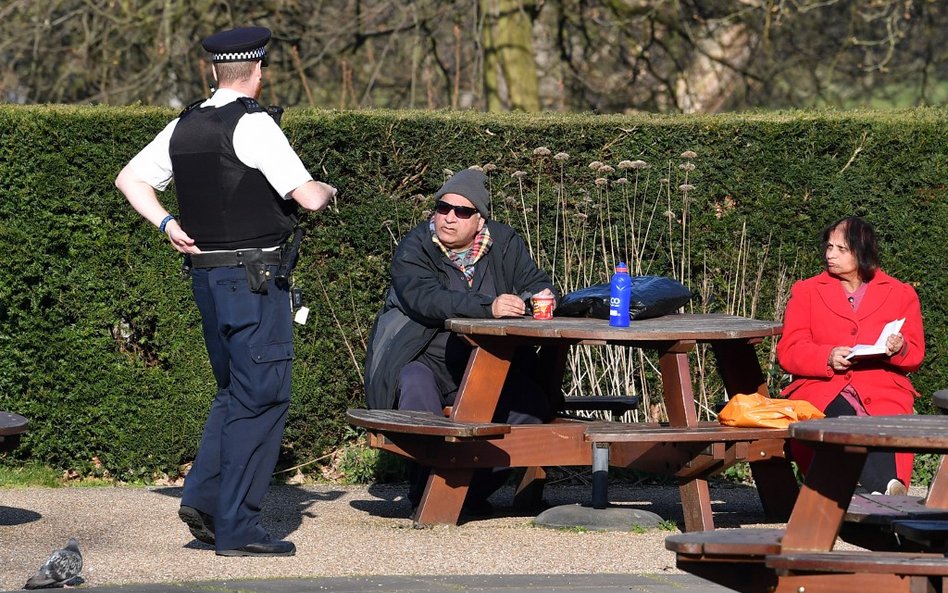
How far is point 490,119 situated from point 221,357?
2607 mm

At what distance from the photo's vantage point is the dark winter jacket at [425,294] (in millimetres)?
6562

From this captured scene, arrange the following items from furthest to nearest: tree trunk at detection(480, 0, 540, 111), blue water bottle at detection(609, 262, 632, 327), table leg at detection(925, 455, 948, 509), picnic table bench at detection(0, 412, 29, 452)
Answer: tree trunk at detection(480, 0, 540, 111) < blue water bottle at detection(609, 262, 632, 327) < picnic table bench at detection(0, 412, 29, 452) < table leg at detection(925, 455, 948, 509)

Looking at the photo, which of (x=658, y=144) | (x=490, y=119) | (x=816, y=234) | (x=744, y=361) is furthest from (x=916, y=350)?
(x=490, y=119)

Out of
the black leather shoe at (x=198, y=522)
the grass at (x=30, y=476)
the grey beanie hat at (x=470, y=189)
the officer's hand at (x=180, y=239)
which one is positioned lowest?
the grass at (x=30, y=476)

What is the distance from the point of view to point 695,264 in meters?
8.05

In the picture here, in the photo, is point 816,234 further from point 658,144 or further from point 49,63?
point 49,63

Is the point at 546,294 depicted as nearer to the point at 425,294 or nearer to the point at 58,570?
the point at 425,294

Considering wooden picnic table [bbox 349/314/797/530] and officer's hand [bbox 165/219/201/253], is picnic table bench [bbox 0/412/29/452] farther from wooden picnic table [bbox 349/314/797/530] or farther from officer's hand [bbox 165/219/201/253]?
wooden picnic table [bbox 349/314/797/530]

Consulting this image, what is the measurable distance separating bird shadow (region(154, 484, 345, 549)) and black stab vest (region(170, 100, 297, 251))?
1219mm

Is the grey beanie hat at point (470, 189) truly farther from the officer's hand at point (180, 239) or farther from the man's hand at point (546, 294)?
the officer's hand at point (180, 239)

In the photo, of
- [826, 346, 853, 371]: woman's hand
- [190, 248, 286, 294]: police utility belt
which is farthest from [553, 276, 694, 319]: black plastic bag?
[190, 248, 286, 294]: police utility belt

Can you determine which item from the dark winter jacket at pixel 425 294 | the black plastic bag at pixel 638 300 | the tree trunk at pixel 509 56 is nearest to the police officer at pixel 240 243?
the dark winter jacket at pixel 425 294

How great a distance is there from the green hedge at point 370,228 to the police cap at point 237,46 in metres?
1.83

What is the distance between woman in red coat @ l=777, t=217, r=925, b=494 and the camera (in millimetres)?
6758
